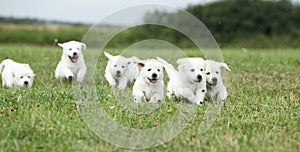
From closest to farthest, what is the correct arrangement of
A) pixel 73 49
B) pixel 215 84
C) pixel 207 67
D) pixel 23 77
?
pixel 207 67, pixel 215 84, pixel 23 77, pixel 73 49

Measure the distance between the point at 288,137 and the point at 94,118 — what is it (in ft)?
5.65

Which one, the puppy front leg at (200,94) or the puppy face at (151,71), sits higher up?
the puppy face at (151,71)

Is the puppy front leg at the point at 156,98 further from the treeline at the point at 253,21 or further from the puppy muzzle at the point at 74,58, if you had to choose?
the treeline at the point at 253,21

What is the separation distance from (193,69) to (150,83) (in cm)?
54

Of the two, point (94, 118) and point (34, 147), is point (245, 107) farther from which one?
point (34, 147)

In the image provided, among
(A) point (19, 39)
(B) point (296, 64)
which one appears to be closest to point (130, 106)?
(B) point (296, 64)

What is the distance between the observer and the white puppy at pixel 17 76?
7270mm

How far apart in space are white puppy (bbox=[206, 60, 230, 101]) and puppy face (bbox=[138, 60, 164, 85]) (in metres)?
0.60

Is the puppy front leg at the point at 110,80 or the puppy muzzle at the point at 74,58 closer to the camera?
the puppy front leg at the point at 110,80

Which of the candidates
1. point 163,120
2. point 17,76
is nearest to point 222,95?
point 163,120

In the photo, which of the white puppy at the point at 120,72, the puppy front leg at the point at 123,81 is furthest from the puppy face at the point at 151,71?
the puppy front leg at the point at 123,81

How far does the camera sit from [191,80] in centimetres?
582

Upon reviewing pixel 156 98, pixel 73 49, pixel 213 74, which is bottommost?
pixel 156 98

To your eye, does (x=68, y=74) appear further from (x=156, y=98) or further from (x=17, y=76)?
(x=156, y=98)
